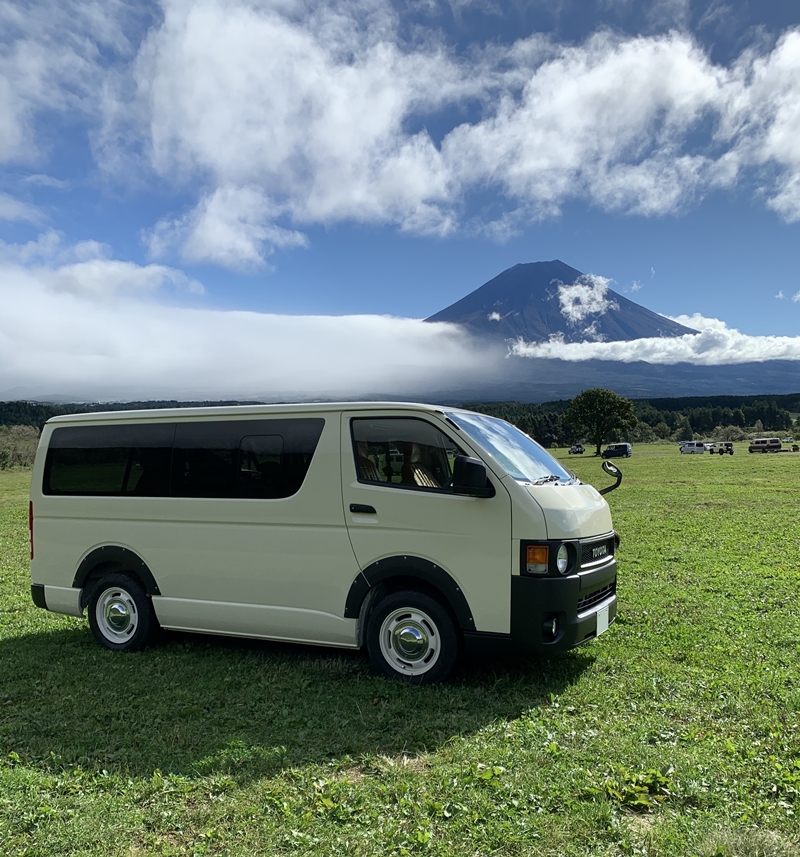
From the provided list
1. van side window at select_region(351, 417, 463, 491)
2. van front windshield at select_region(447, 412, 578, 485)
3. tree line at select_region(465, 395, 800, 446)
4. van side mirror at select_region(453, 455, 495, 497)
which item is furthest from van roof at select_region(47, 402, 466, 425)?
tree line at select_region(465, 395, 800, 446)

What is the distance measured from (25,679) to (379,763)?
3.82 m

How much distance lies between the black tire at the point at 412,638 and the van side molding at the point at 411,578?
0.42 feet

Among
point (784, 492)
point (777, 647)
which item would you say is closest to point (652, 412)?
point (784, 492)

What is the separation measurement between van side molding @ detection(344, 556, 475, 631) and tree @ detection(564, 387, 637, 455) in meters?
75.5

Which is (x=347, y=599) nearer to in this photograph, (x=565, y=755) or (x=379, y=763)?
(x=379, y=763)

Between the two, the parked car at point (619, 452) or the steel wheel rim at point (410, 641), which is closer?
the steel wheel rim at point (410, 641)

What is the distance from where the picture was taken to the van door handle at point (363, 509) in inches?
226

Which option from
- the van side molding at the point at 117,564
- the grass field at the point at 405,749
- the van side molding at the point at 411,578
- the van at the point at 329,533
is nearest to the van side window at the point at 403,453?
the van at the point at 329,533

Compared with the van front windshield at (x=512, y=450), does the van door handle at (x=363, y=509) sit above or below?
below

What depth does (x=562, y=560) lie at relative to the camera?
5.32 metres

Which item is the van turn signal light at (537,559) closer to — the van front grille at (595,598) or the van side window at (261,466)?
the van front grille at (595,598)

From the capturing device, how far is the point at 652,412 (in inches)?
5300

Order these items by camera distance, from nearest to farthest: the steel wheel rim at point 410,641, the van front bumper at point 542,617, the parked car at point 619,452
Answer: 1. the van front bumper at point 542,617
2. the steel wheel rim at point 410,641
3. the parked car at point 619,452

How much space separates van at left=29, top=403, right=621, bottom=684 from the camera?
17.6 ft
